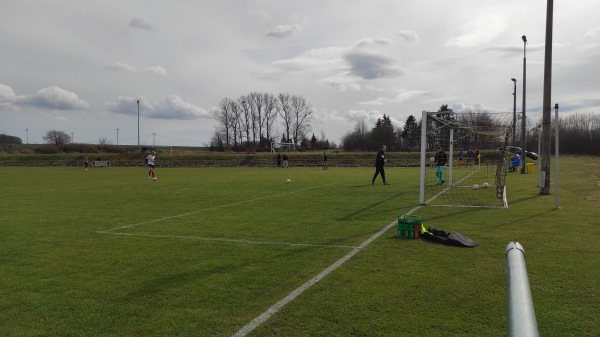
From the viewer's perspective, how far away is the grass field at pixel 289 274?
14.2 ft

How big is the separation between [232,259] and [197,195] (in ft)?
36.4

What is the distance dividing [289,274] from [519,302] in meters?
4.84

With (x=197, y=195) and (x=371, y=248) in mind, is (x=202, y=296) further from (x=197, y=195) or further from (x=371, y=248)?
(x=197, y=195)

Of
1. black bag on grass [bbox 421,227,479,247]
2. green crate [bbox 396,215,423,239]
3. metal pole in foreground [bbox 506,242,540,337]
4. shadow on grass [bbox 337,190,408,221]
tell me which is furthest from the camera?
shadow on grass [bbox 337,190,408,221]

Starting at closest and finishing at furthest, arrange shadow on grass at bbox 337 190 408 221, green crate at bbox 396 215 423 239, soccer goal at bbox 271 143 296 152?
green crate at bbox 396 215 423 239
shadow on grass at bbox 337 190 408 221
soccer goal at bbox 271 143 296 152

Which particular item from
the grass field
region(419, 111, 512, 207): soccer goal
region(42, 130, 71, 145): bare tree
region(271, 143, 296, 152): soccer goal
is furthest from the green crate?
region(42, 130, 71, 145): bare tree

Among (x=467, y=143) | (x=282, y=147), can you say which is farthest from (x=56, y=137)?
(x=467, y=143)

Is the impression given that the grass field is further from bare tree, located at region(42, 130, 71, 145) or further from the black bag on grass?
bare tree, located at region(42, 130, 71, 145)

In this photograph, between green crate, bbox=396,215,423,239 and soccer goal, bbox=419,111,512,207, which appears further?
soccer goal, bbox=419,111,512,207

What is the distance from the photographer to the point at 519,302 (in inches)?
52.4

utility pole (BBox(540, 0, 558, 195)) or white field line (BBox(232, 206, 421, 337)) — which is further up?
utility pole (BBox(540, 0, 558, 195))

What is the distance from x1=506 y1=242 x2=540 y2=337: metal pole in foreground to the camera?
121 centimetres

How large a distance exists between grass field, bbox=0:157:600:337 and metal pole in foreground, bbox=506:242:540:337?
2.73 metres

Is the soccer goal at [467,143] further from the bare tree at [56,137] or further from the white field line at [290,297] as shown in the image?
the bare tree at [56,137]
